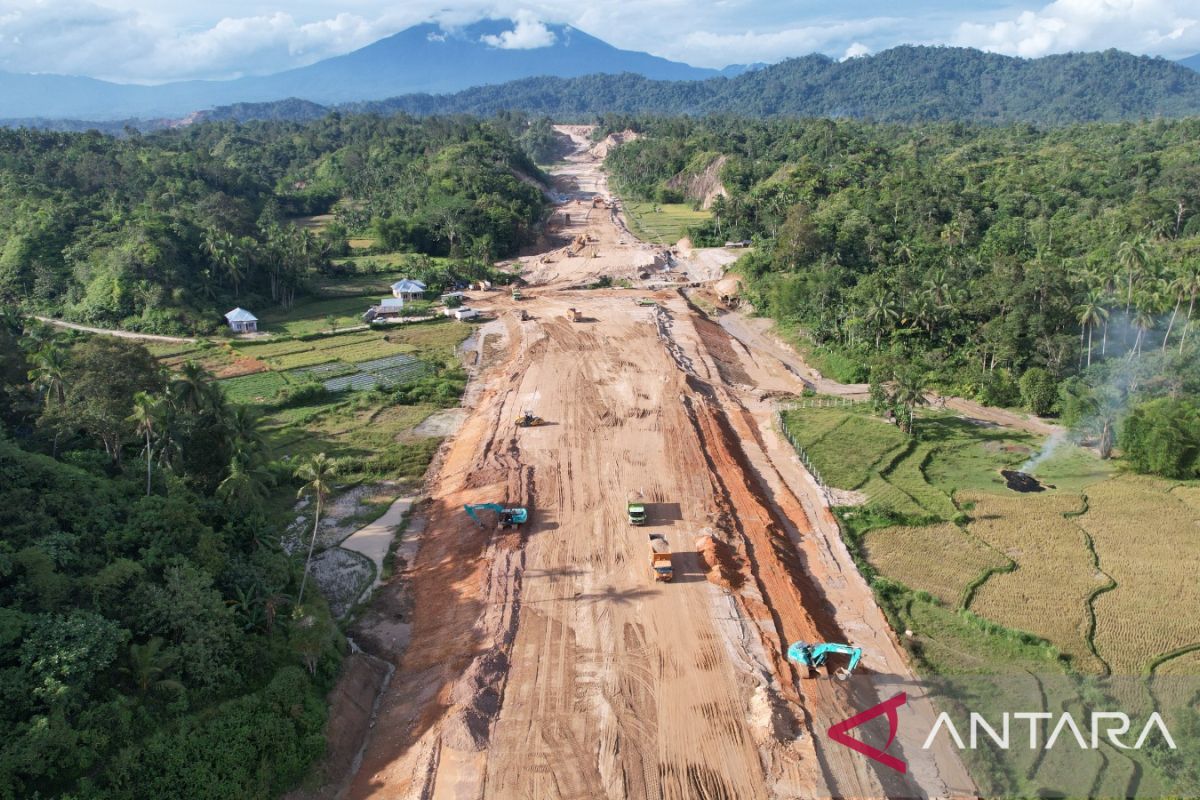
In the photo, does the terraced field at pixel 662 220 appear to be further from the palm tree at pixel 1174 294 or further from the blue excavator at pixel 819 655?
the blue excavator at pixel 819 655

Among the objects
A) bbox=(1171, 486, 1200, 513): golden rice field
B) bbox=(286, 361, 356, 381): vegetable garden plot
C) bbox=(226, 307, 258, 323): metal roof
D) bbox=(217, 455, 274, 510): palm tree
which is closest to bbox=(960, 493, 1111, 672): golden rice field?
bbox=(1171, 486, 1200, 513): golden rice field

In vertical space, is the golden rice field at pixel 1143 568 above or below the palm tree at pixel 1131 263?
below

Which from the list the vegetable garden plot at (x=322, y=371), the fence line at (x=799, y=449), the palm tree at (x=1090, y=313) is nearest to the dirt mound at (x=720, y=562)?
the fence line at (x=799, y=449)

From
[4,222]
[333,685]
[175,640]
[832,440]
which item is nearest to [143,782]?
[175,640]

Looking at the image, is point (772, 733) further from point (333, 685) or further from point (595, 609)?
point (333, 685)

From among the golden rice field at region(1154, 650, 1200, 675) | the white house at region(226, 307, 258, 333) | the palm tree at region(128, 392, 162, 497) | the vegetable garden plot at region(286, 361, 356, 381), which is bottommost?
the golden rice field at region(1154, 650, 1200, 675)

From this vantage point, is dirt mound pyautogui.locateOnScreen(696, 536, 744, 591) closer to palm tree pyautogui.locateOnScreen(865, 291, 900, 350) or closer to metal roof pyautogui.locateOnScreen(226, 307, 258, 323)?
palm tree pyautogui.locateOnScreen(865, 291, 900, 350)
